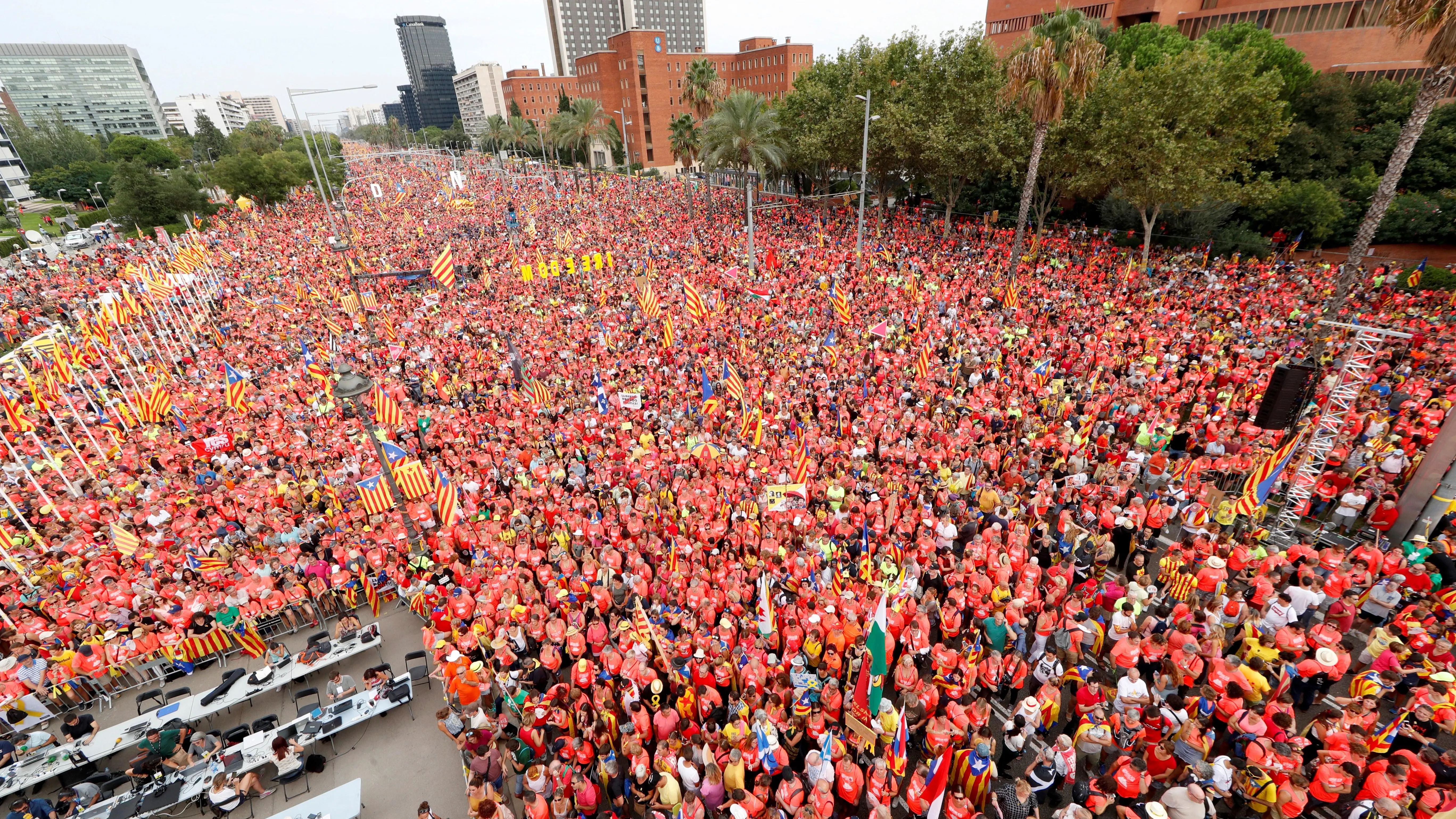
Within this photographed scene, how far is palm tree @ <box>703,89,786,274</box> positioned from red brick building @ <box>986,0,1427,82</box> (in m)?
→ 14.3

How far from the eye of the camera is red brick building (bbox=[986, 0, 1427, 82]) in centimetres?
3169

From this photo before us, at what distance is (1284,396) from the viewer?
12.0 meters

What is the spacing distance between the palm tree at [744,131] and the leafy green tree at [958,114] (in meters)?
8.19

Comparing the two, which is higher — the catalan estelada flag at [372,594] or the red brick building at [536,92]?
the red brick building at [536,92]

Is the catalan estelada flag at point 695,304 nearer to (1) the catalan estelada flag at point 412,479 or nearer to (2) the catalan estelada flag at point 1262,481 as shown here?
(1) the catalan estelada flag at point 412,479

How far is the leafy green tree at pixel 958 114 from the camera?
28.6 metres

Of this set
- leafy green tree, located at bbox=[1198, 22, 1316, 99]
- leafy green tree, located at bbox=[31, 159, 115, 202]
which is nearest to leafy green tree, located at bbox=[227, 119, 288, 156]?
leafy green tree, located at bbox=[31, 159, 115, 202]

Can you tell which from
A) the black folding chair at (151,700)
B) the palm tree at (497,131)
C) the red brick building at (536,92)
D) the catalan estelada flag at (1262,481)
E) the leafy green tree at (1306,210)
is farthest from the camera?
the red brick building at (536,92)

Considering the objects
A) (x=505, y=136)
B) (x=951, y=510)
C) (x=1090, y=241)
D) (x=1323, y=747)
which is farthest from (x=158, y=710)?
(x=505, y=136)

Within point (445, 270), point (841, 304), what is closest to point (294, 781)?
point (841, 304)

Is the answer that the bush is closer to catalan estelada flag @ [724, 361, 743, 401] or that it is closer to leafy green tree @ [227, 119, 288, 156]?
catalan estelada flag @ [724, 361, 743, 401]

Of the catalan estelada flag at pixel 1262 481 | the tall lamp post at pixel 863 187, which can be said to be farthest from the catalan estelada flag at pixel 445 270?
the catalan estelada flag at pixel 1262 481

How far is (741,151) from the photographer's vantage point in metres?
37.6

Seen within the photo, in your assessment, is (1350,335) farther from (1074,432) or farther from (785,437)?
(785,437)
